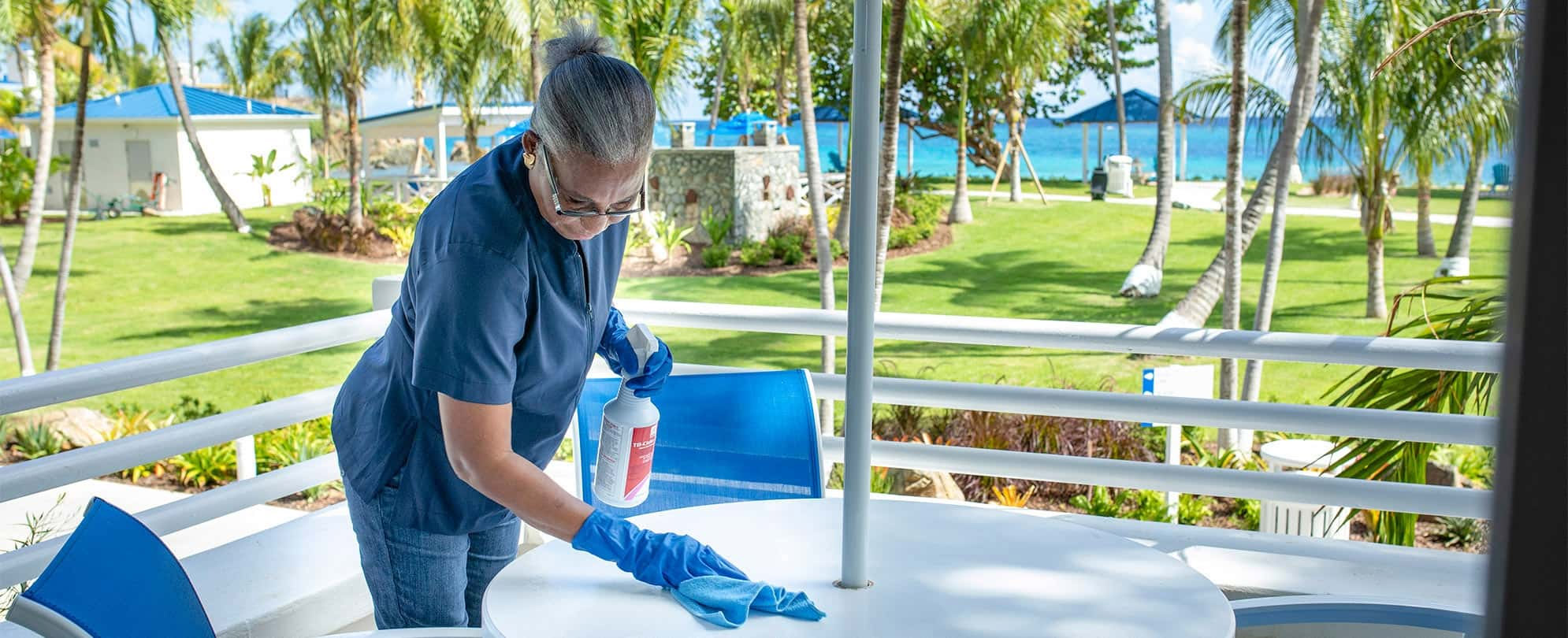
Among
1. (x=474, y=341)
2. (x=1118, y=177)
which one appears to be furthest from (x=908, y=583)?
(x=1118, y=177)

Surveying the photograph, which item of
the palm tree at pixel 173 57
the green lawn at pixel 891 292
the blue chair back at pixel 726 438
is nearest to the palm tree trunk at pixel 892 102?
the green lawn at pixel 891 292

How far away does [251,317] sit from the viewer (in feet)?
71.3

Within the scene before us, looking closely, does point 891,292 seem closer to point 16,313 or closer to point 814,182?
point 814,182

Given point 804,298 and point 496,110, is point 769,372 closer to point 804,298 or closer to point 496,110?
point 804,298

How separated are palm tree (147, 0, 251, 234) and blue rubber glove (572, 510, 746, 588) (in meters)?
16.8

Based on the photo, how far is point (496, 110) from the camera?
87.8 feet

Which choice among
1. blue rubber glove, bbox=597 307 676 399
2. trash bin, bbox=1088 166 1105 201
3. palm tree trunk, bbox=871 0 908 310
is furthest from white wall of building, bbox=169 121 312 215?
blue rubber glove, bbox=597 307 676 399

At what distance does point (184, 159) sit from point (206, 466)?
25.7 m

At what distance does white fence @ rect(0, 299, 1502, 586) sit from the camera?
205 centimetres

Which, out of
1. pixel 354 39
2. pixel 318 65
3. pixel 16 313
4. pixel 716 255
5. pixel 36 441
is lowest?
pixel 36 441

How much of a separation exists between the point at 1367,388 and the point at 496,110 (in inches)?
1010

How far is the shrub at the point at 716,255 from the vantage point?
19.6 meters

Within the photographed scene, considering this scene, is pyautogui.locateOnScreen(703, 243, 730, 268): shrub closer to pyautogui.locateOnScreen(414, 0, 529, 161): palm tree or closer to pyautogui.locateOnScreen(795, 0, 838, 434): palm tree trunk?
pyautogui.locateOnScreen(414, 0, 529, 161): palm tree

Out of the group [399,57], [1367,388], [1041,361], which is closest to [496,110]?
[399,57]
